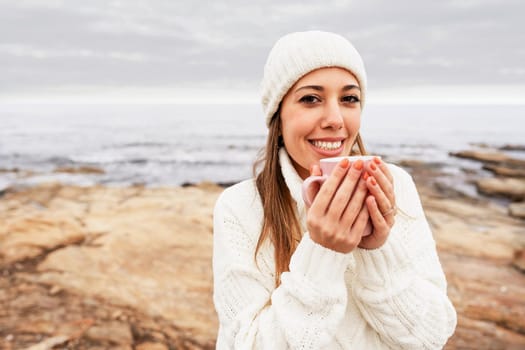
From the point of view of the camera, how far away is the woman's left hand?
4.81 feet

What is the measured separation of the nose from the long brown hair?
15.8 inches

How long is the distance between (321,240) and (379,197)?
29cm

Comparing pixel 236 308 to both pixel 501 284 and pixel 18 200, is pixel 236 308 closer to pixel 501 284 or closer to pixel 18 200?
pixel 501 284

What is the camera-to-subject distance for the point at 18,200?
12430 millimetres

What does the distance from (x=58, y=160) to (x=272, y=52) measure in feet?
86.8

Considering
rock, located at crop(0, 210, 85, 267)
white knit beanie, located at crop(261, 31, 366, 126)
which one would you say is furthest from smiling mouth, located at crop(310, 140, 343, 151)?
rock, located at crop(0, 210, 85, 267)

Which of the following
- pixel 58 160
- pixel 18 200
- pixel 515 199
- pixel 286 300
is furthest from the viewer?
pixel 58 160

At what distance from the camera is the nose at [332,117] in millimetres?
1974

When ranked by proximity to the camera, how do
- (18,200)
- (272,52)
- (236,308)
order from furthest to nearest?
(18,200) < (272,52) < (236,308)

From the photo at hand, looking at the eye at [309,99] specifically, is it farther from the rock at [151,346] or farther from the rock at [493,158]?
the rock at [493,158]

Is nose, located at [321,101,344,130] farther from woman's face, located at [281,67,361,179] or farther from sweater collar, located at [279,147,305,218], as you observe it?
sweater collar, located at [279,147,305,218]

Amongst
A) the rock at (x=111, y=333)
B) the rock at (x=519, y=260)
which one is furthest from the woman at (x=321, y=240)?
the rock at (x=519, y=260)

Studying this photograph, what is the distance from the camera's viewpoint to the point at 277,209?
2.14 metres

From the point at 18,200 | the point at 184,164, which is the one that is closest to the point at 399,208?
the point at 18,200
